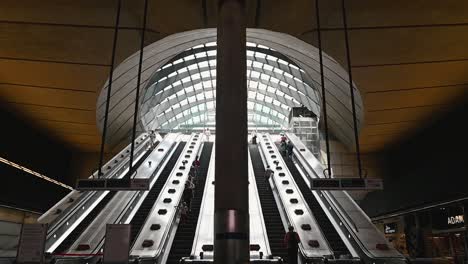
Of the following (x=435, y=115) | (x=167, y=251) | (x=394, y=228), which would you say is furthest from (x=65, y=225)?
(x=394, y=228)

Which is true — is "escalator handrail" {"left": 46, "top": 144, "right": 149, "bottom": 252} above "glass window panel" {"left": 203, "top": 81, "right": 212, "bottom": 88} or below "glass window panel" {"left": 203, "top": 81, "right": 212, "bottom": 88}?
below

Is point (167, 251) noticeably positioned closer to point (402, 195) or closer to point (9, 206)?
point (9, 206)

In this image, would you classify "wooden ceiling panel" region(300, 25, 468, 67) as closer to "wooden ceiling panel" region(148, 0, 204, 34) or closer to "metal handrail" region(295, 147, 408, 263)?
"wooden ceiling panel" region(148, 0, 204, 34)

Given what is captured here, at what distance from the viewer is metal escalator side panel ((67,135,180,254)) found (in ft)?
34.6

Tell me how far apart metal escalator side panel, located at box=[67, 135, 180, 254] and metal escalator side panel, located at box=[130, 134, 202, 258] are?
80cm

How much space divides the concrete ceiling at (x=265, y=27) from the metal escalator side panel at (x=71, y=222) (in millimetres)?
3905

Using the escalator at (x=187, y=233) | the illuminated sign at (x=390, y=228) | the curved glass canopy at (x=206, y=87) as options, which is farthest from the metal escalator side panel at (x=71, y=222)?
the illuminated sign at (x=390, y=228)

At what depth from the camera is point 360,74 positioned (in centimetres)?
1357

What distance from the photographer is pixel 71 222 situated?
39.2 feet

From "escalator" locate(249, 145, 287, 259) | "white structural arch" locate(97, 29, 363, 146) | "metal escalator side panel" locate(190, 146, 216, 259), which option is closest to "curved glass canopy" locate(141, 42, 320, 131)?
"white structural arch" locate(97, 29, 363, 146)

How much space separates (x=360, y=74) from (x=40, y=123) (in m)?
13.9

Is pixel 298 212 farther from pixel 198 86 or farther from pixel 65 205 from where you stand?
pixel 198 86

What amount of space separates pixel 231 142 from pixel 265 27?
5373 millimetres

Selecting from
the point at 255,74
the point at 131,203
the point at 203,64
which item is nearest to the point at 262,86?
the point at 255,74
